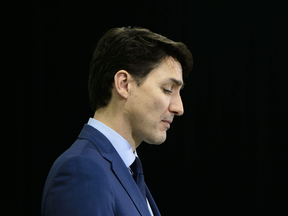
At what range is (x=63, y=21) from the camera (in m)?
2.31

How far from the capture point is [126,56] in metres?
1.10

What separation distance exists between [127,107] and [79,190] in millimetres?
352

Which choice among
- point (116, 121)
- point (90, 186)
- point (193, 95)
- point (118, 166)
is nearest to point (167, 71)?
point (116, 121)

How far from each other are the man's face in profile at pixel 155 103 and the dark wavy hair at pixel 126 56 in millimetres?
31

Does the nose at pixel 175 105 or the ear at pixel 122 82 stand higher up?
the ear at pixel 122 82

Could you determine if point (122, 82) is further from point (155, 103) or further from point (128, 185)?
point (128, 185)

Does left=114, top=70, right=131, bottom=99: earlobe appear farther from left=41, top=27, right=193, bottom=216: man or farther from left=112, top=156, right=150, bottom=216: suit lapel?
left=112, top=156, right=150, bottom=216: suit lapel

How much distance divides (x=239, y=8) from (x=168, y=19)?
1.94 ft

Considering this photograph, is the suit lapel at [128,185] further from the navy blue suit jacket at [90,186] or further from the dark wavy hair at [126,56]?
the dark wavy hair at [126,56]

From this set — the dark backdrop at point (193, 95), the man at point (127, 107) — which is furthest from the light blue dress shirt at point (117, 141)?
the dark backdrop at point (193, 95)

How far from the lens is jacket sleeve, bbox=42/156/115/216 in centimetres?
83

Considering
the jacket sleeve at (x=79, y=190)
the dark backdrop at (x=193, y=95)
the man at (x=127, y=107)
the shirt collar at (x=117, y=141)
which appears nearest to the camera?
the jacket sleeve at (x=79, y=190)

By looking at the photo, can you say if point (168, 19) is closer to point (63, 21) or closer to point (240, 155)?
point (63, 21)

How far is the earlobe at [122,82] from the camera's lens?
3.53 ft
